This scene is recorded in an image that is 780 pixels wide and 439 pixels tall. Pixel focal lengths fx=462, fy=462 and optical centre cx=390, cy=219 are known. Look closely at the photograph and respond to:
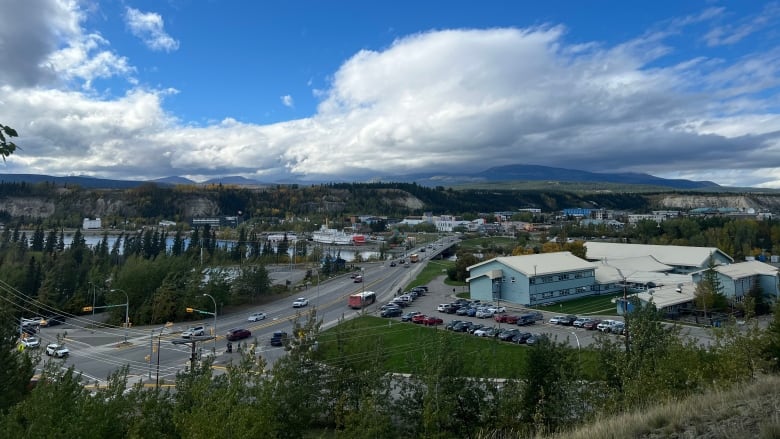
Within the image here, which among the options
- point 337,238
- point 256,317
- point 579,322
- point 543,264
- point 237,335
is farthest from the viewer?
point 337,238

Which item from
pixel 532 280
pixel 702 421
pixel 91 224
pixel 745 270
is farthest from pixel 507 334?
pixel 91 224

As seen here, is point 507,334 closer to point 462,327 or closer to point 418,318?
point 462,327

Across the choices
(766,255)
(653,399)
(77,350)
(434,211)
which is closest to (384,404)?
(653,399)

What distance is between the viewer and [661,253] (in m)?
48.9

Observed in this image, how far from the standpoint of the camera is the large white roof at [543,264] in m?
38.1

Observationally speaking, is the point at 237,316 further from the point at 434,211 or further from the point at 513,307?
the point at 434,211

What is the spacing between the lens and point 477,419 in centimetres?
1239

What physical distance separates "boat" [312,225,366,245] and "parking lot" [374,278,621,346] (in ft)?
182

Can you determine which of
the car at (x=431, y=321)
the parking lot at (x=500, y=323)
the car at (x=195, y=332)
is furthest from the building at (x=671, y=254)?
the car at (x=195, y=332)

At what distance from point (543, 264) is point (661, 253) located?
17.9 meters

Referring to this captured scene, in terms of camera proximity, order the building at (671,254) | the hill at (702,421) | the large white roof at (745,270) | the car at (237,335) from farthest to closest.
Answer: the building at (671,254) → the large white roof at (745,270) → the car at (237,335) → the hill at (702,421)

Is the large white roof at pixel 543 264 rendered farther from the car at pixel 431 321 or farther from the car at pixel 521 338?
the car at pixel 521 338

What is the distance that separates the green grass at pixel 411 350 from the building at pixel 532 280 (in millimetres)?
8465

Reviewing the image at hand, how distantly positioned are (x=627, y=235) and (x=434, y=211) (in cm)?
10199
